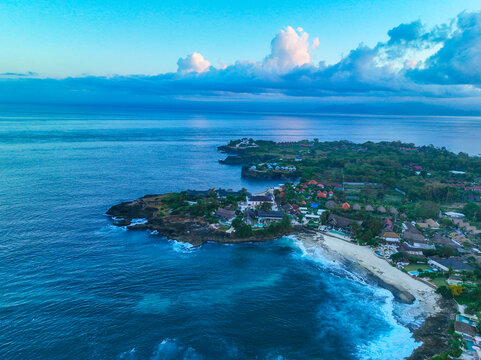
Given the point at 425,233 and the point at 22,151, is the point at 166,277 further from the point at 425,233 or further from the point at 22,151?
the point at 22,151

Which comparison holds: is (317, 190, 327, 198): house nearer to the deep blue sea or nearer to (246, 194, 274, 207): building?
(246, 194, 274, 207): building

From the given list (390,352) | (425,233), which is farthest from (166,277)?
(425,233)

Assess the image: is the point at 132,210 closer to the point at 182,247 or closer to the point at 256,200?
the point at 182,247

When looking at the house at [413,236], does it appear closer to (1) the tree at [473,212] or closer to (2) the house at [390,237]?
(2) the house at [390,237]

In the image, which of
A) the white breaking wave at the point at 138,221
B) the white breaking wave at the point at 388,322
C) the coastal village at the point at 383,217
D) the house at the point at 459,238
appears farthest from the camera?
the white breaking wave at the point at 138,221

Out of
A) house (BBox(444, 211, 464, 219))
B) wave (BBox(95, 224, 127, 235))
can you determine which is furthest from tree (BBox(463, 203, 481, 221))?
wave (BBox(95, 224, 127, 235))

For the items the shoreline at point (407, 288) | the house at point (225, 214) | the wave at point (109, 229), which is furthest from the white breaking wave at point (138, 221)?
the shoreline at point (407, 288)
